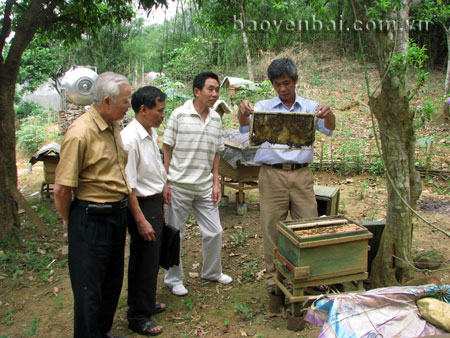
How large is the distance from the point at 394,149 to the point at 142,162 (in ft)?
7.21

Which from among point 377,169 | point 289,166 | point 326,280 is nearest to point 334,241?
point 326,280

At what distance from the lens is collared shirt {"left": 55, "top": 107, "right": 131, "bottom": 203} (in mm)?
2461

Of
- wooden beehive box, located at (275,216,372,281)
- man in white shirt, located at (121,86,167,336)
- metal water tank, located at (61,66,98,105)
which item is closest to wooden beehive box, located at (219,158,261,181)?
man in white shirt, located at (121,86,167,336)

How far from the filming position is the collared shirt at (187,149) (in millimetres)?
3822

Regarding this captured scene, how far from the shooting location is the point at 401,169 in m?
3.27

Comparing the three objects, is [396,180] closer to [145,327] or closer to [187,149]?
[187,149]

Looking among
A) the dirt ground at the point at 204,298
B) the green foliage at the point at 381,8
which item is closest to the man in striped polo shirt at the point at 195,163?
the dirt ground at the point at 204,298

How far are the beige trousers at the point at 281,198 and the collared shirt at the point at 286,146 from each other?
0.10 metres

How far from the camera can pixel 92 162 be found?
8.36 ft

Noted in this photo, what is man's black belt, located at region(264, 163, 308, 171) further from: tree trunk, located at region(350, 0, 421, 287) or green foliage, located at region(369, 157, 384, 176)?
green foliage, located at region(369, 157, 384, 176)

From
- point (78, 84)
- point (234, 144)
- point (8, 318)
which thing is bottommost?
point (8, 318)

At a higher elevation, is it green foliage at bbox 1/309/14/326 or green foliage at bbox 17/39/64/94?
green foliage at bbox 17/39/64/94

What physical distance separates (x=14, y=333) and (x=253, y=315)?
2.27 m

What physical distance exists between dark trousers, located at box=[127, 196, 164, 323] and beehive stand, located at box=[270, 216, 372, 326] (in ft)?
3.64
